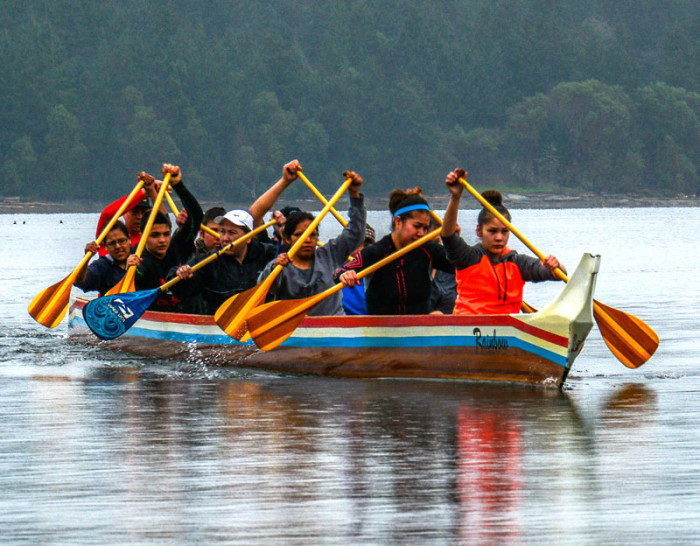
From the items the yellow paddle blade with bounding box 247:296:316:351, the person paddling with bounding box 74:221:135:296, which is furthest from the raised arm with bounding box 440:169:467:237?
the person paddling with bounding box 74:221:135:296

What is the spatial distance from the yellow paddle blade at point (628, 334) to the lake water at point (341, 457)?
24 cm

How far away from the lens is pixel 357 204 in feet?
36.9

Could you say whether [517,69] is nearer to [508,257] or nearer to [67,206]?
[67,206]

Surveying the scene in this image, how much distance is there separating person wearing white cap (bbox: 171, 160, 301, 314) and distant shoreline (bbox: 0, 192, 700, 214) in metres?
89.7

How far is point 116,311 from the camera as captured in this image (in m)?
12.9

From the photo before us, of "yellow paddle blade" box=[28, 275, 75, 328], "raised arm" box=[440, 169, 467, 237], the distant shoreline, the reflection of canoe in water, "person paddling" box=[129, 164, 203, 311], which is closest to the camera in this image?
"raised arm" box=[440, 169, 467, 237]

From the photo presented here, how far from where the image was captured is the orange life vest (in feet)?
34.2

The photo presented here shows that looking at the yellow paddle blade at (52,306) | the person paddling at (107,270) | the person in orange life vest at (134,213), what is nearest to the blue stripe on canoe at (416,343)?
the person paddling at (107,270)

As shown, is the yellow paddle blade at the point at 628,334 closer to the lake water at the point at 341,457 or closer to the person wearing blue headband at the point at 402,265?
the lake water at the point at 341,457

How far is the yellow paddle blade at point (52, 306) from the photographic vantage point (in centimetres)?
1437

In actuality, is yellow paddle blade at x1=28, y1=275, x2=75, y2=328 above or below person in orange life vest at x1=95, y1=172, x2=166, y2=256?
below

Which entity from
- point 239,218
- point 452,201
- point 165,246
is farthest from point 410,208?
point 165,246

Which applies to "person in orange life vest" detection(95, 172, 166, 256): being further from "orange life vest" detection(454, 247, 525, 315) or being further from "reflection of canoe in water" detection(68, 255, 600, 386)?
"orange life vest" detection(454, 247, 525, 315)

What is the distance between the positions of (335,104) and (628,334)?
11006 centimetres
